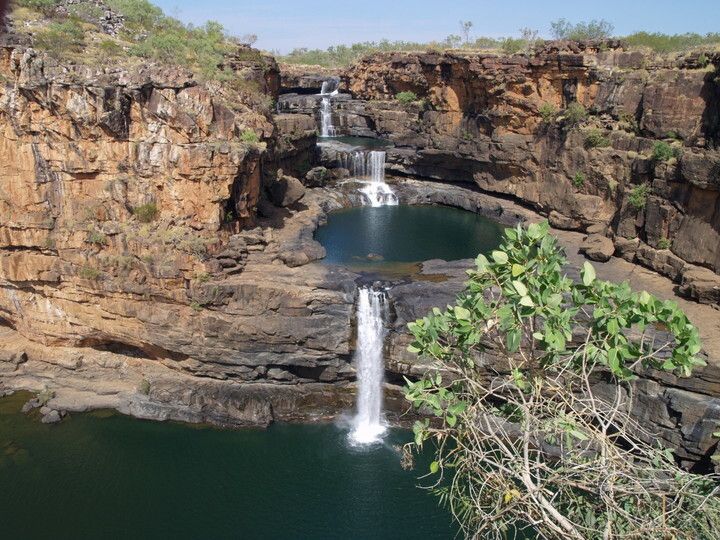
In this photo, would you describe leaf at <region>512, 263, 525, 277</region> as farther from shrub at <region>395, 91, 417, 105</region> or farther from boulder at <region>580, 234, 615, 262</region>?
shrub at <region>395, 91, 417, 105</region>

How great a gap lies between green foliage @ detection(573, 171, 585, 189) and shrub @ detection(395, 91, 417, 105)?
17.6 m

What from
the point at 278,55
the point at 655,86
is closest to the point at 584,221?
the point at 655,86

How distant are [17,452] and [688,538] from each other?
Answer: 18.8 m

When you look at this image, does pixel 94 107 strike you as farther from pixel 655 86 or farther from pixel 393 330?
pixel 655 86

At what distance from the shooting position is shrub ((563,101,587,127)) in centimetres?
3008

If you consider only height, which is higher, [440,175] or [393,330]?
[440,175]

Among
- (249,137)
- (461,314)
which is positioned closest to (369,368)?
(249,137)

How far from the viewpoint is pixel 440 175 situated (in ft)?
131

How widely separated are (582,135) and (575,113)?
1.31 m

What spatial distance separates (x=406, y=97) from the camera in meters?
43.8

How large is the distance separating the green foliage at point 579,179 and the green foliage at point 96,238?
75.3 feet

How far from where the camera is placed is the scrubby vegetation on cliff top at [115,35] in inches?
833

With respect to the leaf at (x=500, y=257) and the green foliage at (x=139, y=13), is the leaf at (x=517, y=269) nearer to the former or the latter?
the leaf at (x=500, y=257)

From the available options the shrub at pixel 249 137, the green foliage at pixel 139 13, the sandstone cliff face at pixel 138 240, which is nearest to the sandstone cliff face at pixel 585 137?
Result: the sandstone cliff face at pixel 138 240
